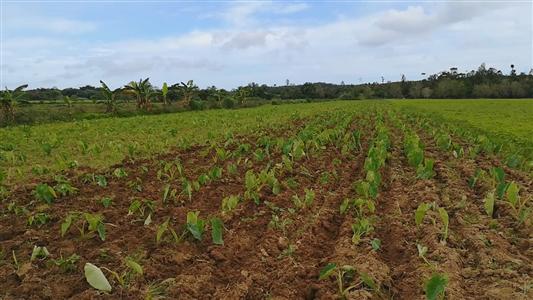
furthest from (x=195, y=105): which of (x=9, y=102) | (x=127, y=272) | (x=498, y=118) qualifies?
(x=127, y=272)

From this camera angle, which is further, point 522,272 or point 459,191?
point 459,191

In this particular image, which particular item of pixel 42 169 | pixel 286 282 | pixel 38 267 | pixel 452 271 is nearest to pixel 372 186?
pixel 452 271

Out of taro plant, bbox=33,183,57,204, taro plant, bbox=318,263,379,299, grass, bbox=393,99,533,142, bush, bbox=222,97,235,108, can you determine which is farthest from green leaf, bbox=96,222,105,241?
bush, bbox=222,97,235,108

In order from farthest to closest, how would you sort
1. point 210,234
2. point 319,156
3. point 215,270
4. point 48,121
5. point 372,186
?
point 48,121 < point 319,156 < point 372,186 < point 210,234 < point 215,270

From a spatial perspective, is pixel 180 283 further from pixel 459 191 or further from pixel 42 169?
pixel 42 169

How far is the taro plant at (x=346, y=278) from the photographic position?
3.17 m

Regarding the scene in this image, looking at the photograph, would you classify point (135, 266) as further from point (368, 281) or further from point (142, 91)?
point (142, 91)

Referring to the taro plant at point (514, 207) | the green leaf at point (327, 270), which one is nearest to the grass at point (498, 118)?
the taro plant at point (514, 207)

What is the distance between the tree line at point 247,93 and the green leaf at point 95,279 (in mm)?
24969

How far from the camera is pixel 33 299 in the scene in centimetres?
319

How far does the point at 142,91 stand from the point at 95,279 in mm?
34712

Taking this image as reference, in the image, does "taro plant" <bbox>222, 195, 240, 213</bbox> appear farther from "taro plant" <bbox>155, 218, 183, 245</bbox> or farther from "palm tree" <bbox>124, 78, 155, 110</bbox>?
"palm tree" <bbox>124, 78, 155, 110</bbox>

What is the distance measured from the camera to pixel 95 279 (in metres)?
3.14

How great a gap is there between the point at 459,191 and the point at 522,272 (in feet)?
8.52
